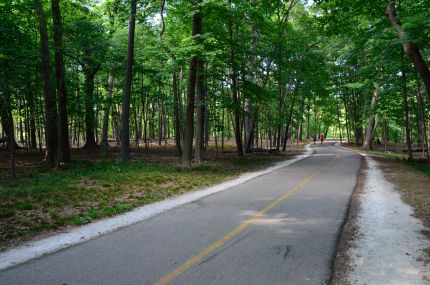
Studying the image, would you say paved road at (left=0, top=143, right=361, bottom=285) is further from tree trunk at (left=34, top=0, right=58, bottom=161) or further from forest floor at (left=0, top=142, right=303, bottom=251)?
tree trunk at (left=34, top=0, right=58, bottom=161)

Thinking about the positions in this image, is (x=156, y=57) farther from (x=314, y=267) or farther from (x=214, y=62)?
(x=314, y=267)

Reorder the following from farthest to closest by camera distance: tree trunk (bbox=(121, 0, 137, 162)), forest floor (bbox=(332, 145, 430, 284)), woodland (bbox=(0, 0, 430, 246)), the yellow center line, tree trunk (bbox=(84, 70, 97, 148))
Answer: tree trunk (bbox=(84, 70, 97, 148)) → tree trunk (bbox=(121, 0, 137, 162)) → woodland (bbox=(0, 0, 430, 246)) → forest floor (bbox=(332, 145, 430, 284)) → the yellow center line

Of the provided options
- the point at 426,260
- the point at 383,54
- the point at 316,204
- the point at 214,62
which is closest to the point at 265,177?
the point at 316,204

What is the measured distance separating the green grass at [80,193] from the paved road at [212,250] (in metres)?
1.64

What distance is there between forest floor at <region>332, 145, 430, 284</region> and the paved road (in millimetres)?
274

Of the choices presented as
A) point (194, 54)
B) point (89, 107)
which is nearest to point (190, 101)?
point (194, 54)

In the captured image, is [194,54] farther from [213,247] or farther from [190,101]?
[213,247]

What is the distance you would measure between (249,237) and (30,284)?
→ 349 cm

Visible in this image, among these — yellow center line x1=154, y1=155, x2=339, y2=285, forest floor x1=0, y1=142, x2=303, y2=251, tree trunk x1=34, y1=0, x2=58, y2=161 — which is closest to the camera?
yellow center line x1=154, y1=155, x2=339, y2=285

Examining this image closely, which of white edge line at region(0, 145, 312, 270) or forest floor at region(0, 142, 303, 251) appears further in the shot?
forest floor at region(0, 142, 303, 251)

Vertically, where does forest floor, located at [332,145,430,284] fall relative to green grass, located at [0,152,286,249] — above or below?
below

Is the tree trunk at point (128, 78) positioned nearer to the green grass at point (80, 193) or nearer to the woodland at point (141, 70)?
the woodland at point (141, 70)

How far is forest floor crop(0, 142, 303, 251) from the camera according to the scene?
24.3 ft

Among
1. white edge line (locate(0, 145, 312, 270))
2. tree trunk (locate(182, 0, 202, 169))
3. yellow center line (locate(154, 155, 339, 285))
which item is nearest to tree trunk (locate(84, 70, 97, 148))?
tree trunk (locate(182, 0, 202, 169))
